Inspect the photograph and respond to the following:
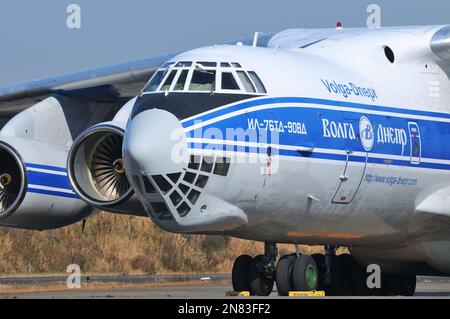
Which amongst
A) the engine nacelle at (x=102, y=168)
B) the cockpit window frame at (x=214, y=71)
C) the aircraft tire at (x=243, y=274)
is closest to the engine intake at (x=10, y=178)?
the engine nacelle at (x=102, y=168)

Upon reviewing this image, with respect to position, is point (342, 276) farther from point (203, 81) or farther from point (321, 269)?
point (203, 81)

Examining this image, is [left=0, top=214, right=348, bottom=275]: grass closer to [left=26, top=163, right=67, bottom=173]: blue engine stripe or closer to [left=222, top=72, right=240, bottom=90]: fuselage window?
[left=26, top=163, right=67, bottom=173]: blue engine stripe

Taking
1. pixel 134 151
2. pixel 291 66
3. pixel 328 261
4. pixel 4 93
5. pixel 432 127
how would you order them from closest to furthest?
pixel 134 151 < pixel 291 66 < pixel 432 127 < pixel 328 261 < pixel 4 93

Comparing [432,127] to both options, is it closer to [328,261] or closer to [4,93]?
[328,261]

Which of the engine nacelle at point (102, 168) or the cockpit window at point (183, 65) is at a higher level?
the cockpit window at point (183, 65)

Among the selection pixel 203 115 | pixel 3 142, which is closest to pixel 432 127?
pixel 203 115

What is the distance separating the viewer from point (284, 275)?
541 inches

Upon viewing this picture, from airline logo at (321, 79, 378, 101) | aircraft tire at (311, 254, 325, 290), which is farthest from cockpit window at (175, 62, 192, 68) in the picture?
aircraft tire at (311, 254, 325, 290)

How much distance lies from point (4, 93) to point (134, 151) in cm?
589

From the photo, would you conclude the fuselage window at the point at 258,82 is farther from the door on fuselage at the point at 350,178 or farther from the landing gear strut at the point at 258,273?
the landing gear strut at the point at 258,273

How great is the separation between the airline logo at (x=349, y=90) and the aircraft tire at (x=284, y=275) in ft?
6.50

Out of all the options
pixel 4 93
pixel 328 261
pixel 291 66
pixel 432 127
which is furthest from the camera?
pixel 4 93

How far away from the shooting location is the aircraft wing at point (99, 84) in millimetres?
16625

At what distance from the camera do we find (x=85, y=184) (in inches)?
597
